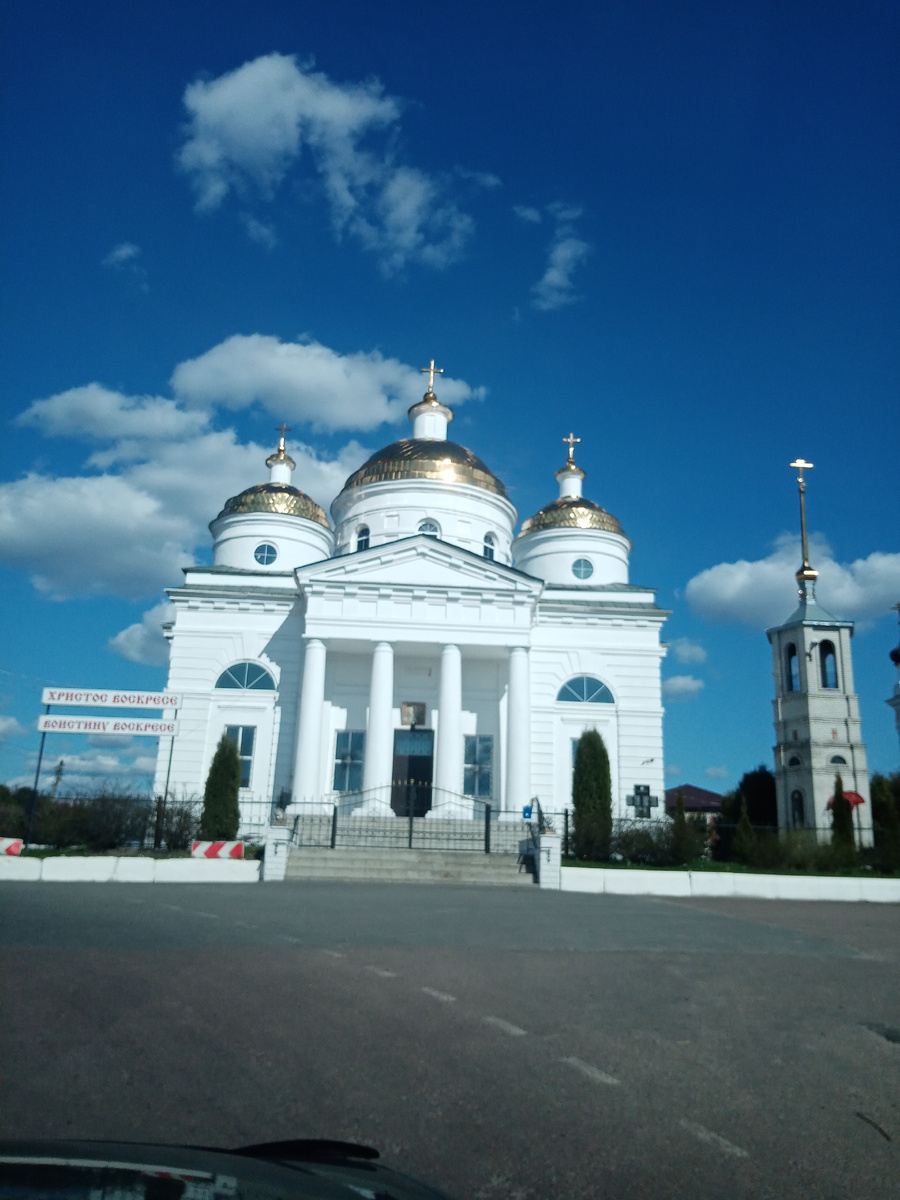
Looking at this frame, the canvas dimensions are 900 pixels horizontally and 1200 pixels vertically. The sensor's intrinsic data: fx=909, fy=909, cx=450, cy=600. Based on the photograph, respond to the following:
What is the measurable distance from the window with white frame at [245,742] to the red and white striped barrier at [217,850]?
747 cm

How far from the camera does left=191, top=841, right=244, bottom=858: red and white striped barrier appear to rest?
61.1ft

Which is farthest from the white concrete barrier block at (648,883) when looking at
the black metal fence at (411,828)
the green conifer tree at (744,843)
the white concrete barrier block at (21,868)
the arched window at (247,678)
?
the arched window at (247,678)

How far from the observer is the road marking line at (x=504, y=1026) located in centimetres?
592

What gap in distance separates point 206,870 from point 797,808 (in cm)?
3407

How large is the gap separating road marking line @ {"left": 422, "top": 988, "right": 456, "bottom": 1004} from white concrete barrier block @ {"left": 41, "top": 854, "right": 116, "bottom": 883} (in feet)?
36.5

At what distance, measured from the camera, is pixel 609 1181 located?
3.79 metres

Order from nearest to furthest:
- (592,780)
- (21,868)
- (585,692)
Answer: (21,868), (592,780), (585,692)

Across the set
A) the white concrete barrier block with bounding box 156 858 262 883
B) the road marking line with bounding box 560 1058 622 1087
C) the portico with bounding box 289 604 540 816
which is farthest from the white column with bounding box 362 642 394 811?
the road marking line with bounding box 560 1058 622 1087

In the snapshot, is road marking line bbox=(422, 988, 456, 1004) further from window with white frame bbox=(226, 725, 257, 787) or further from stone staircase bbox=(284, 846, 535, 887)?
window with white frame bbox=(226, 725, 257, 787)

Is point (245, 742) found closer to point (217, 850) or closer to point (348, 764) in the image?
point (348, 764)

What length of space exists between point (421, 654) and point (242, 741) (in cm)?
586

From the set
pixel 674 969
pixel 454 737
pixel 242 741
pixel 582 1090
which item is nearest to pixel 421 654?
pixel 454 737

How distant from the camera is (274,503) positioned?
3241cm

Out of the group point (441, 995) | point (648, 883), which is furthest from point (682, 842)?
point (441, 995)
